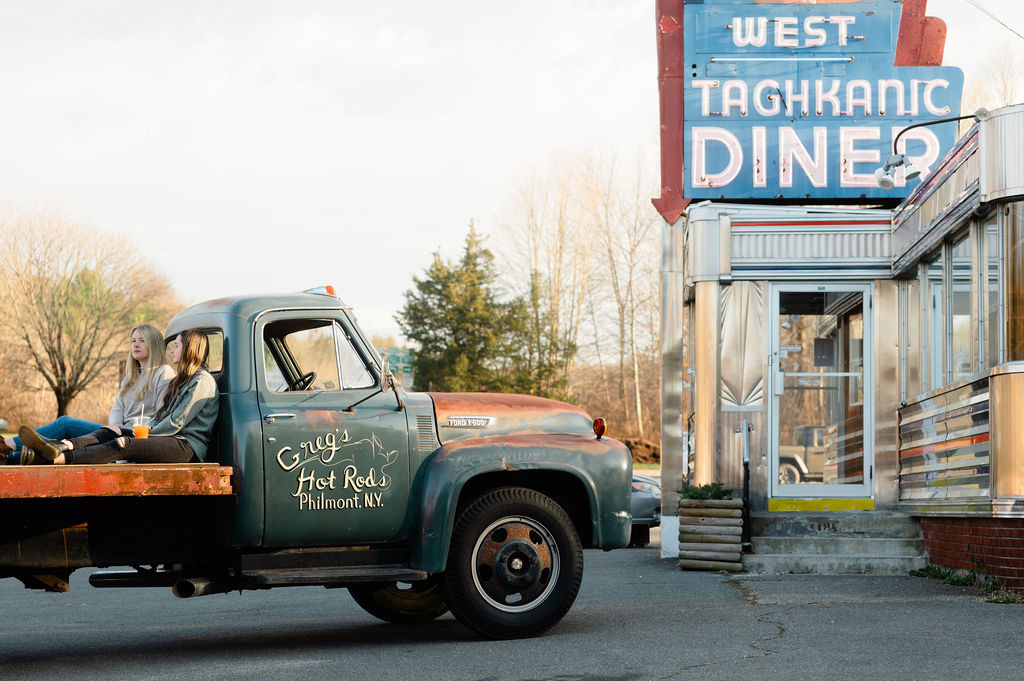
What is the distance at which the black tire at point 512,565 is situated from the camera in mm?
7910

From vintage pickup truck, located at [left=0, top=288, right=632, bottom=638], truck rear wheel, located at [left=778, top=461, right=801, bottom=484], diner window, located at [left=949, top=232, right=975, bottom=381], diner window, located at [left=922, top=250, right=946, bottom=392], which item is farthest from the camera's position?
truck rear wheel, located at [left=778, top=461, right=801, bottom=484]

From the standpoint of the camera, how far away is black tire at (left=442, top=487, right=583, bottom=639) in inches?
311

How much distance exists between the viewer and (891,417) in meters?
13.9

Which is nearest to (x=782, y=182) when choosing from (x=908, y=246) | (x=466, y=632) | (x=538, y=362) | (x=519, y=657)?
(x=908, y=246)

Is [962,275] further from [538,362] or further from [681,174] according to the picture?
[538,362]

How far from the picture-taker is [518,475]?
27.4 ft

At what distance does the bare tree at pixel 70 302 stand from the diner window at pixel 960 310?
153 ft

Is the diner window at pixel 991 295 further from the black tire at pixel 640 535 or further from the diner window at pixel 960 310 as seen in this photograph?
the black tire at pixel 640 535

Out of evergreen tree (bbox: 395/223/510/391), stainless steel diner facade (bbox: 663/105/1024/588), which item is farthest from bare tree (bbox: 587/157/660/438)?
stainless steel diner facade (bbox: 663/105/1024/588)

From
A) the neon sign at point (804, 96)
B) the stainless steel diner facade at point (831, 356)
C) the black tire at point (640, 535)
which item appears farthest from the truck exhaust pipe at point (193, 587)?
the neon sign at point (804, 96)

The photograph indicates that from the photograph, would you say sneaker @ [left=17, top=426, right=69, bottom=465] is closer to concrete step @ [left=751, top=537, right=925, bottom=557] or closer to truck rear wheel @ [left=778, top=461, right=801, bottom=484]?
concrete step @ [left=751, top=537, right=925, bottom=557]

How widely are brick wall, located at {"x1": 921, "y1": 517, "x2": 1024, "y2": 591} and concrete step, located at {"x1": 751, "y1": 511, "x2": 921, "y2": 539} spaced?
49 cm

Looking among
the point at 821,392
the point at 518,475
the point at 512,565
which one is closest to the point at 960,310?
the point at 821,392

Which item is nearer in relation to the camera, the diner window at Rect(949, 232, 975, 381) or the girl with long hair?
the girl with long hair
